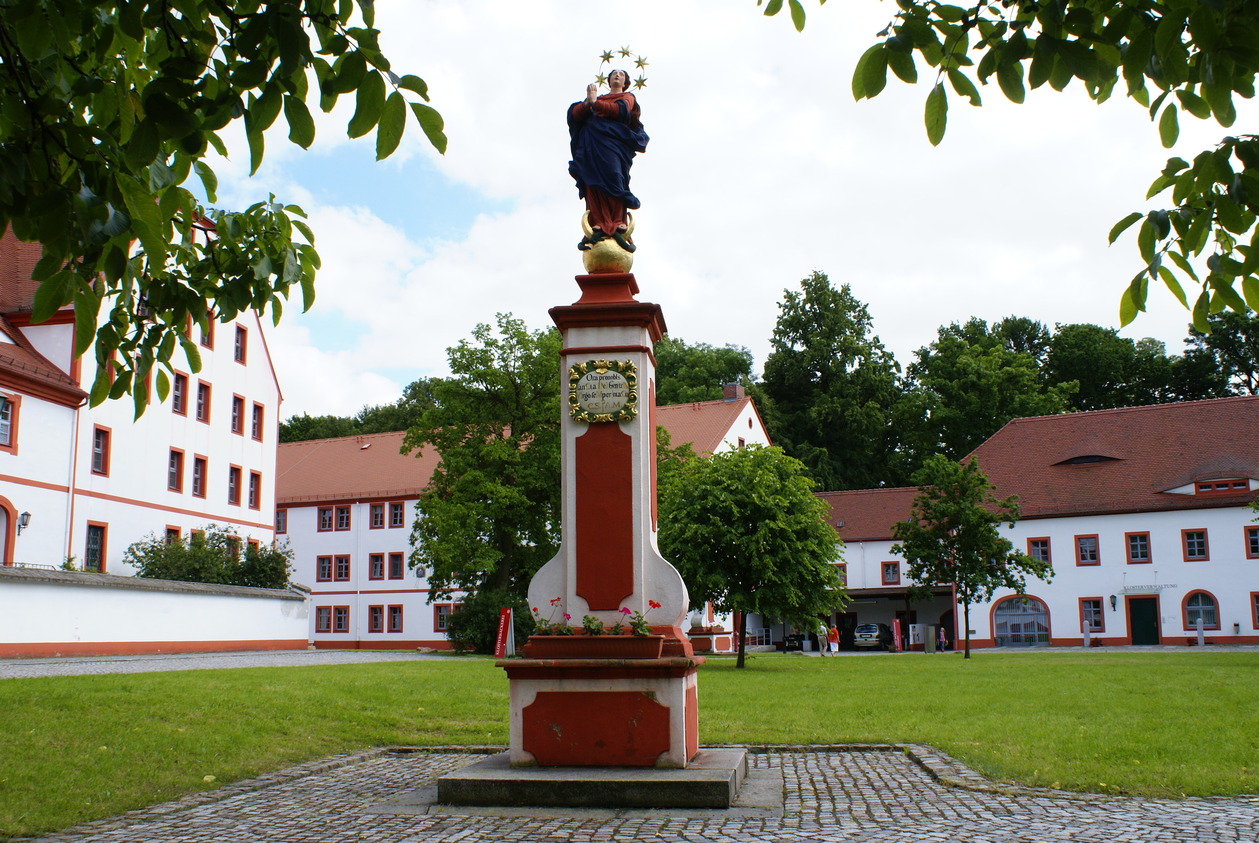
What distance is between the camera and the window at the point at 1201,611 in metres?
43.3

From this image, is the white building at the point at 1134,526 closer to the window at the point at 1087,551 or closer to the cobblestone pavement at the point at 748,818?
the window at the point at 1087,551

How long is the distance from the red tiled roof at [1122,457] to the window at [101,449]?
2630cm

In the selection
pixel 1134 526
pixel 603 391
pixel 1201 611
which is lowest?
pixel 1201 611

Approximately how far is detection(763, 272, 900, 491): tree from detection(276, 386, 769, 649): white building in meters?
11.6

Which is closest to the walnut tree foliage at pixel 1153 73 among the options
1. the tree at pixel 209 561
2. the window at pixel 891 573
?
the tree at pixel 209 561

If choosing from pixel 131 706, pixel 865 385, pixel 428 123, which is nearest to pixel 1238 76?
pixel 428 123

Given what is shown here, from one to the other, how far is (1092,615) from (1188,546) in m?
4.60

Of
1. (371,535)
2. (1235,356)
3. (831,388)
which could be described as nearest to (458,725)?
(371,535)

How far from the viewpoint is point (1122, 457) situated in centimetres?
4744

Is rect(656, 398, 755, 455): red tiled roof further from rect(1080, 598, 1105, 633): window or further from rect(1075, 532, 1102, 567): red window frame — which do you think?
rect(1080, 598, 1105, 633): window

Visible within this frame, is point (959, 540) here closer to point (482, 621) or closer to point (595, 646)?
point (482, 621)

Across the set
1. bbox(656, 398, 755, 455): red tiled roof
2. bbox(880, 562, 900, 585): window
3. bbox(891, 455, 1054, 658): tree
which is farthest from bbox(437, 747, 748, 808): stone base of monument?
bbox(880, 562, 900, 585): window

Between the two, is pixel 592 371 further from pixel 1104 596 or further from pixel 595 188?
pixel 1104 596

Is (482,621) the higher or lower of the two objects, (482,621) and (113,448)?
the lower
